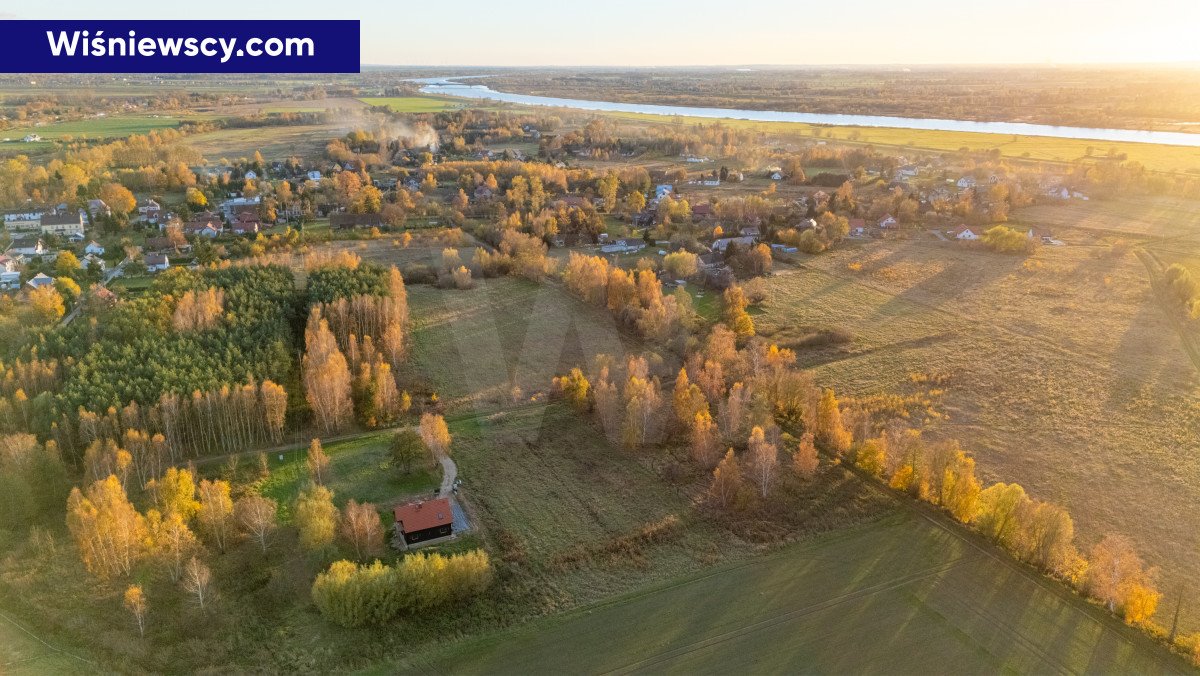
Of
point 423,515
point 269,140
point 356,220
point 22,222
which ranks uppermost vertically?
point 269,140

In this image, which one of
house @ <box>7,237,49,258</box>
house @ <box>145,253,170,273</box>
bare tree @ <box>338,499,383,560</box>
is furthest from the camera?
house @ <box>7,237,49,258</box>

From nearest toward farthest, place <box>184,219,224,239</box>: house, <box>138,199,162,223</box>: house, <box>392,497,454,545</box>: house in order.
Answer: <box>392,497,454,545</box>: house, <box>184,219,224,239</box>: house, <box>138,199,162,223</box>: house

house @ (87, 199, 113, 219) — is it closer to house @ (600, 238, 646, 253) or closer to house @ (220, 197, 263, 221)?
house @ (220, 197, 263, 221)

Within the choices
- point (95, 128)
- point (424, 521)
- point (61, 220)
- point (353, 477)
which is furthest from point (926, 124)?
point (95, 128)

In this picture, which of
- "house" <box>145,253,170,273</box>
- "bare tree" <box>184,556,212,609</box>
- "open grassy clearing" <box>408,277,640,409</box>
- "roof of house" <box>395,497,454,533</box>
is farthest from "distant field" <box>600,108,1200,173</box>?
"bare tree" <box>184,556,212,609</box>

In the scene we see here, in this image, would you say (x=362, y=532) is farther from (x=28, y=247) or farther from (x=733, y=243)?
(x=28, y=247)

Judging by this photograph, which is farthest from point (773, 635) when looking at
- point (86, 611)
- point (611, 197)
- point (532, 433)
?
point (611, 197)
